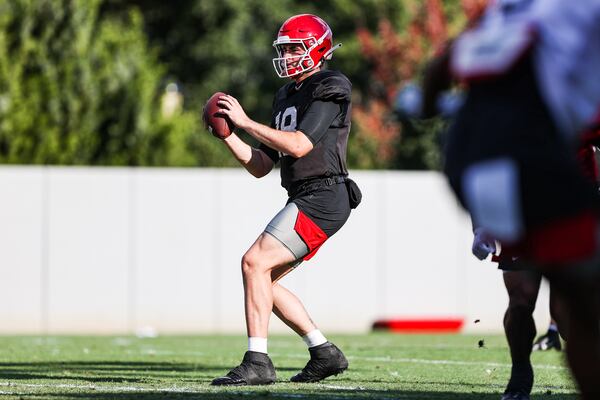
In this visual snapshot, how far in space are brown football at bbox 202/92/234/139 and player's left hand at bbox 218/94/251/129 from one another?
4 cm

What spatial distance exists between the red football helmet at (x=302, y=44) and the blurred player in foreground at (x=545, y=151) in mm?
3014

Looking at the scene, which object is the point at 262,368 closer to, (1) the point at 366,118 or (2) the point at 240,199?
(2) the point at 240,199

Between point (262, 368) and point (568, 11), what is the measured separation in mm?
3253

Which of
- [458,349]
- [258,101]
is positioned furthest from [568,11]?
[258,101]

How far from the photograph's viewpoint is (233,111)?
20.6 ft

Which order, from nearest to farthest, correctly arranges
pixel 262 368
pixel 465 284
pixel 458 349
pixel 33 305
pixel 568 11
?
pixel 568 11 < pixel 262 368 < pixel 458 349 < pixel 33 305 < pixel 465 284

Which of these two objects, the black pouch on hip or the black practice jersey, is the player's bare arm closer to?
the black practice jersey

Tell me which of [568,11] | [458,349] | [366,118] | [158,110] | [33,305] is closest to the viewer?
[568,11]

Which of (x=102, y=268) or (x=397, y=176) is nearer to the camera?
(x=102, y=268)

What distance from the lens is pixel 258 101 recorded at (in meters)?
35.2

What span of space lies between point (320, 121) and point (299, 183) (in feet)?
1.24

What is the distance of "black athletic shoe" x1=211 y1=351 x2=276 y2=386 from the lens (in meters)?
6.20

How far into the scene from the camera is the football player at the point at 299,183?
6.25 m

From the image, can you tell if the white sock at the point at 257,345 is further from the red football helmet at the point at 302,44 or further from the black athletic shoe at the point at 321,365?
the red football helmet at the point at 302,44
